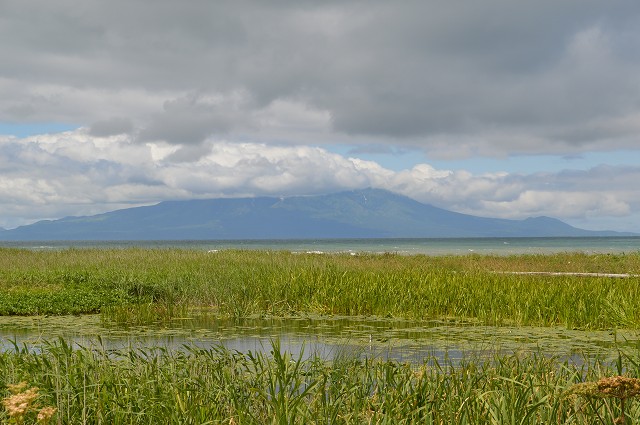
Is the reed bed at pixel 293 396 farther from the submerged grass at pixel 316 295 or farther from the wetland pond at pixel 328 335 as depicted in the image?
the submerged grass at pixel 316 295

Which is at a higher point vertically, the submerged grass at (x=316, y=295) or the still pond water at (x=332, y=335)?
the submerged grass at (x=316, y=295)

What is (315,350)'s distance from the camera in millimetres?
8750

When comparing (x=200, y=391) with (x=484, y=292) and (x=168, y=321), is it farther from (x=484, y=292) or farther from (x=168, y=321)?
(x=484, y=292)

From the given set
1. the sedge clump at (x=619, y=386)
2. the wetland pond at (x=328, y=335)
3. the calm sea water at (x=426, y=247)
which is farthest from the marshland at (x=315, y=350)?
the calm sea water at (x=426, y=247)

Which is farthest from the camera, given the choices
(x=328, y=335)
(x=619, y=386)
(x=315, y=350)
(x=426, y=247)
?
(x=426, y=247)

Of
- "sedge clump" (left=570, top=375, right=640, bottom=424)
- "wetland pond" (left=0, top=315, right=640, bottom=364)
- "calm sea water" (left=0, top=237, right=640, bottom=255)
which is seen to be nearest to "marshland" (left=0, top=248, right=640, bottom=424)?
"sedge clump" (left=570, top=375, right=640, bottom=424)

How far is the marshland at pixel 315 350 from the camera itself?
697 cm

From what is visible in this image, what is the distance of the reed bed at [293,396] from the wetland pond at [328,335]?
15.4 feet

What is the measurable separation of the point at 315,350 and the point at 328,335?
25.2ft

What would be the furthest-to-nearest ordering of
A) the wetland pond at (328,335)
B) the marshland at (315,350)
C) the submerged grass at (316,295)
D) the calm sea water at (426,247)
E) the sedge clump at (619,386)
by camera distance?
the calm sea water at (426,247)
the submerged grass at (316,295)
the wetland pond at (328,335)
the marshland at (315,350)
the sedge clump at (619,386)

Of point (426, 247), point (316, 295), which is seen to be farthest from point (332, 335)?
point (426, 247)

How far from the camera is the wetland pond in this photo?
13945 mm

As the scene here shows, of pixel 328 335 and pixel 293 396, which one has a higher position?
pixel 293 396

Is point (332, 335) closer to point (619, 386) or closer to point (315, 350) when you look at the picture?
point (315, 350)
